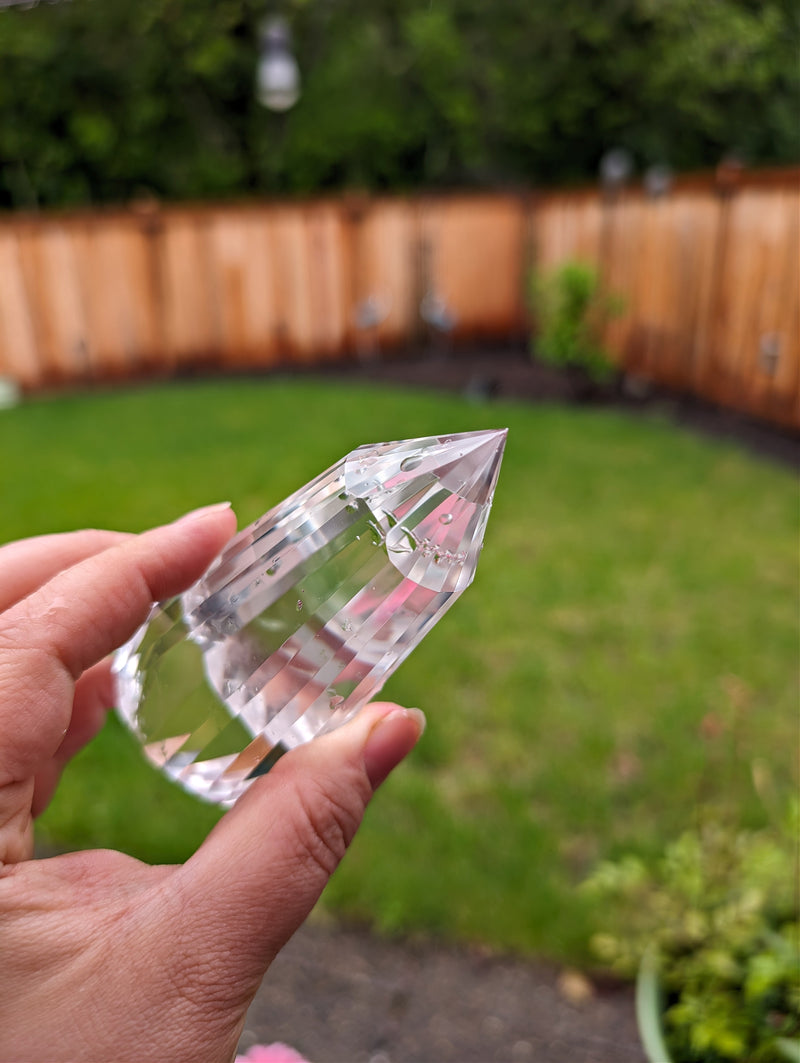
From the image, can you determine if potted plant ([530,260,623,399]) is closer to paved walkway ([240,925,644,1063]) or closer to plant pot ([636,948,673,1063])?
paved walkway ([240,925,644,1063])

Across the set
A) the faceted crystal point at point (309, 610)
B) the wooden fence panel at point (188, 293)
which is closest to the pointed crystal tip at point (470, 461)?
the faceted crystal point at point (309, 610)

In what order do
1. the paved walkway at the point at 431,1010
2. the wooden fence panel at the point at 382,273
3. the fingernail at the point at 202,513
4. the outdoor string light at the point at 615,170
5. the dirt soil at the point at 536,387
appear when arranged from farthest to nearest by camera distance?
1. the wooden fence panel at the point at 382,273
2. the outdoor string light at the point at 615,170
3. the dirt soil at the point at 536,387
4. the paved walkway at the point at 431,1010
5. the fingernail at the point at 202,513

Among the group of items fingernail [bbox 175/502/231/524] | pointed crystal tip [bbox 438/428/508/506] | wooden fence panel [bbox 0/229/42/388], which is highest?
pointed crystal tip [bbox 438/428/508/506]

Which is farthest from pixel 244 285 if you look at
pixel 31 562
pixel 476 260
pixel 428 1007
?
pixel 31 562

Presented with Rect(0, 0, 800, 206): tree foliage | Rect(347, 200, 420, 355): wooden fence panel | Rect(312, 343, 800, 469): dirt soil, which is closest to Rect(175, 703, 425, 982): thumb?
Rect(312, 343, 800, 469): dirt soil

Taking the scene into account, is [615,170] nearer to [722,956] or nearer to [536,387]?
[536,387]

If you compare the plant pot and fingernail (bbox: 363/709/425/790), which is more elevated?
fingernail (bbox: 363/709/425/790)

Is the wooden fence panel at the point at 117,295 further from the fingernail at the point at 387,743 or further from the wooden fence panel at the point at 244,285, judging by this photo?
the fingernail at the point at 387,743
